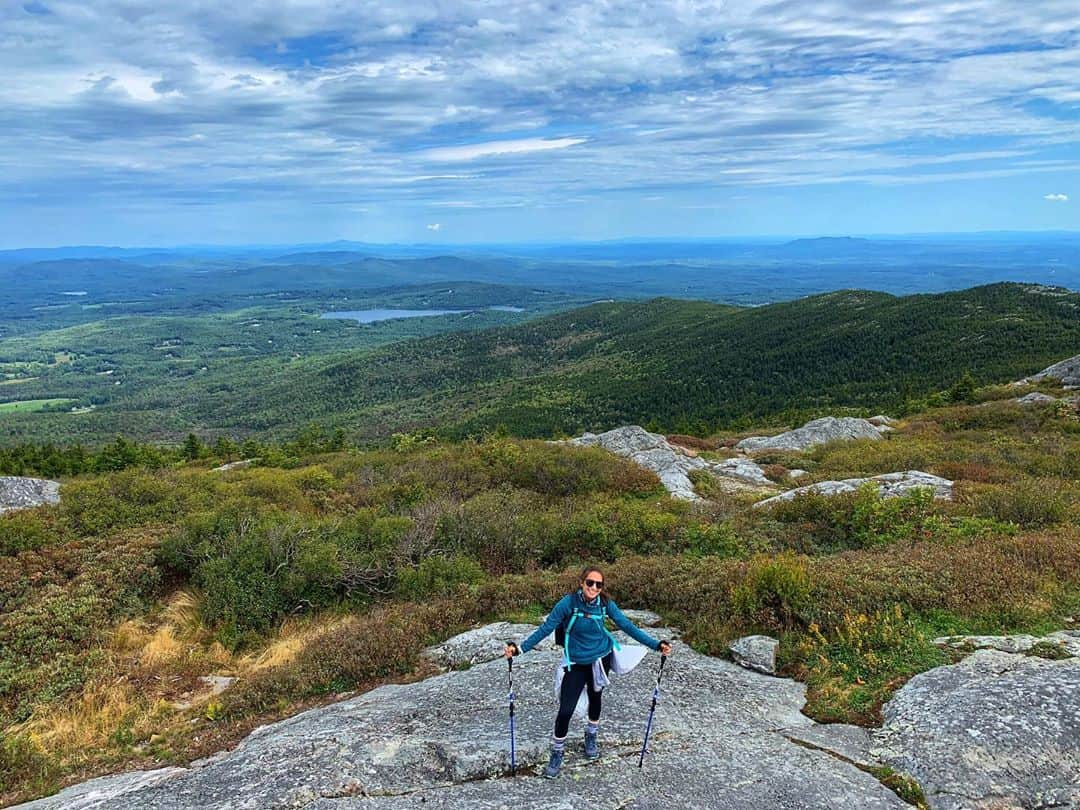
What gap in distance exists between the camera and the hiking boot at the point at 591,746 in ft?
21.8

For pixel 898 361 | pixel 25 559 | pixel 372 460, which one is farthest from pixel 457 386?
pixel 25 559

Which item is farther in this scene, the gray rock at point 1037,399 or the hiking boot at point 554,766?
the gray rock at point 1037,399

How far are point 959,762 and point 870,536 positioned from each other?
344 inches

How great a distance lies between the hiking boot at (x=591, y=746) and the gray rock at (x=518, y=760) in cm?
10

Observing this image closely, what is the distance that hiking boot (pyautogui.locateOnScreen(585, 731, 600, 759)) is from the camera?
21.8 ft

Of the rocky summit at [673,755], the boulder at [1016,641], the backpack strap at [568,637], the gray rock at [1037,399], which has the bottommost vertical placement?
the gray rock at [1037,399]

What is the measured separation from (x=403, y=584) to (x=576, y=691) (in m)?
6.78

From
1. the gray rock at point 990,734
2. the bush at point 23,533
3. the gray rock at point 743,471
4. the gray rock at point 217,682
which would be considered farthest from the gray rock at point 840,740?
the gray rock at point 743,471

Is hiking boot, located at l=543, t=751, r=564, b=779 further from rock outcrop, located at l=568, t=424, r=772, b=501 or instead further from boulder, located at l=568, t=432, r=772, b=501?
rock outcrop, located at l=568, t=424, r=772, b=501

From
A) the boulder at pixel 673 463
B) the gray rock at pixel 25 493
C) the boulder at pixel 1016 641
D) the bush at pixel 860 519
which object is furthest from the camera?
the boulder at pixel 673 463

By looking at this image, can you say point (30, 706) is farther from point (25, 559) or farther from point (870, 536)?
point (870, 536)

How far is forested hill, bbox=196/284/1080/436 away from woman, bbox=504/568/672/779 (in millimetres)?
45563

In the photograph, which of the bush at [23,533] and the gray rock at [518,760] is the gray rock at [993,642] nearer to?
the gray rock at [518,760]

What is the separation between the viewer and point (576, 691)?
262 inches
